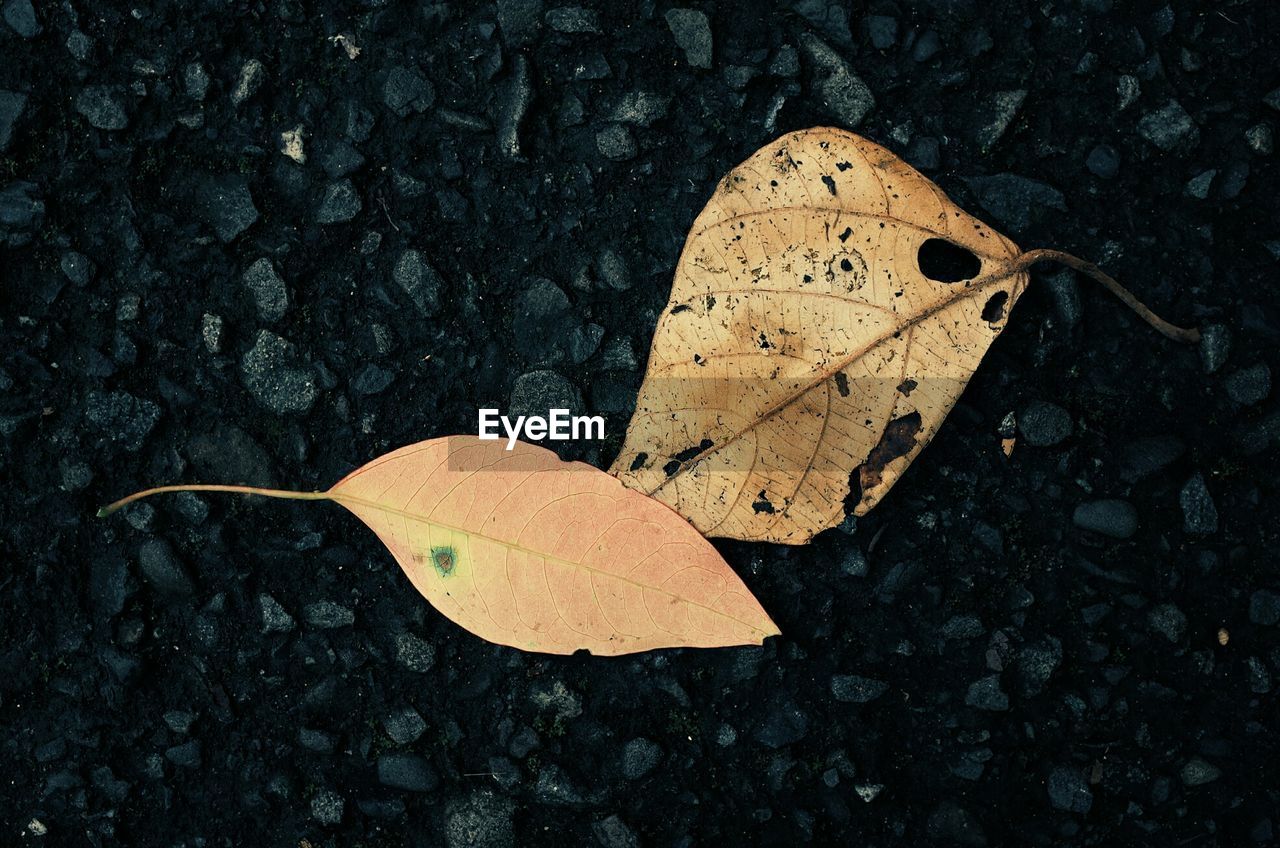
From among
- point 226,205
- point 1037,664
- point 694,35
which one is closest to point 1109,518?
point 1037,664

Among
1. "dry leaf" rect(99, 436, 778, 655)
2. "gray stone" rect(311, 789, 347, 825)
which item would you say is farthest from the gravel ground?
"dry leaf" rect(99, 436, 778, 655)

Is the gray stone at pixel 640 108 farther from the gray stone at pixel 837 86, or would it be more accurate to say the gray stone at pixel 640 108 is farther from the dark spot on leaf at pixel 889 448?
the dark spot on leaf at pixel 889 448

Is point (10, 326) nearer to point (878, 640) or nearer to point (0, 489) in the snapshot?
point (0, 489)

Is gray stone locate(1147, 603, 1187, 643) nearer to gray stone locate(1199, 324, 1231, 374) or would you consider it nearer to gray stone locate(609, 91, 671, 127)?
gray stone locate(1199, 324, 1231, 374)

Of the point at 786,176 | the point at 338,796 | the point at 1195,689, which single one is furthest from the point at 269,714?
the point at 1195,689

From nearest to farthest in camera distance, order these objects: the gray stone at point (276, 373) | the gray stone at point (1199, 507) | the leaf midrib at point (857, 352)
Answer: the leaf midrib at point (857, 352), the gray stone at point (1199, 507), the gray stone at point (276, 373)

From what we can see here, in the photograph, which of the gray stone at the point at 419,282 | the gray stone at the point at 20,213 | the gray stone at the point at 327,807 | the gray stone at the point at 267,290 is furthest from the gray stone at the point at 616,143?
the gray stone at the point at 327,807
